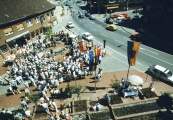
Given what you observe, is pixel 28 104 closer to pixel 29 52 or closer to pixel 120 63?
pixel 29 52

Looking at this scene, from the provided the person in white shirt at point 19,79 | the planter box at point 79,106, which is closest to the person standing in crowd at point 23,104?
the planter box at point 79,106

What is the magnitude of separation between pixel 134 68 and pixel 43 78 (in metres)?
14.7

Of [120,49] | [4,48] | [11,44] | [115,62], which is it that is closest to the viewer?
[115,62]

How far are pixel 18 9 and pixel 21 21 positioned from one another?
3.26 metres

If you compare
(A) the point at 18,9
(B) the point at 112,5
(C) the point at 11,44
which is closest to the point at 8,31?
(C) the point at 11,44

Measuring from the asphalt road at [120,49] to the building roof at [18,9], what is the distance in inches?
441

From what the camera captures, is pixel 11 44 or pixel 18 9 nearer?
pixel 11 44

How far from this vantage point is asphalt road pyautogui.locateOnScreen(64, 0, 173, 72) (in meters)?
26.5

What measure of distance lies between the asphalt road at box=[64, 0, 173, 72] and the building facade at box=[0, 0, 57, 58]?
31.5ft

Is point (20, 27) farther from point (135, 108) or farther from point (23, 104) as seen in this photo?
point (135, 108)

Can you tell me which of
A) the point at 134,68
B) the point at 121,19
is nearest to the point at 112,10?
the point at 121,19

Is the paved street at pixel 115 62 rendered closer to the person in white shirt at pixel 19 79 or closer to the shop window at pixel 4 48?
the person in white shirt at pixel 19 79

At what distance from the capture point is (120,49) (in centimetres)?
3130

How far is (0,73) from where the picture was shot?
87.0 ft
